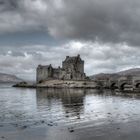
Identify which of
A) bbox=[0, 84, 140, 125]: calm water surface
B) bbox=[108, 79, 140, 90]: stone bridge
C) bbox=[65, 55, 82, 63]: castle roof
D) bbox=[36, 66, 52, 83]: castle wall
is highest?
bbox=[65, 55, 82, 63]: castle roof

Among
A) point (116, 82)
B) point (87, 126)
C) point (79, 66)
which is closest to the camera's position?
point (87, 126)

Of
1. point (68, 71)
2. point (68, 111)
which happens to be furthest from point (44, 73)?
point (68, 111)

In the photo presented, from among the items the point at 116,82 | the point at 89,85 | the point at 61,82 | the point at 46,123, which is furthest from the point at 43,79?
the point at 46,123

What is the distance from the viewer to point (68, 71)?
191250 millimetres

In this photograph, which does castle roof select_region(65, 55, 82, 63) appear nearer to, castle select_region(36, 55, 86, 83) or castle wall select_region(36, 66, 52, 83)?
castle select_region(36, 55, 86, 83)

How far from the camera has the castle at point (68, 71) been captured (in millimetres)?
187875

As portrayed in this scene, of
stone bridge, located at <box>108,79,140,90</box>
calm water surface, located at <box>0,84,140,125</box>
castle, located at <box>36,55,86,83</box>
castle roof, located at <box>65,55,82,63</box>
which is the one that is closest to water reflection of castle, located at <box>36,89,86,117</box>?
calm water surface, located at <box>0,84,140,125</box>

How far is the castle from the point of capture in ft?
616

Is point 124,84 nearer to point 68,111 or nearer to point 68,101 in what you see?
point 68,101

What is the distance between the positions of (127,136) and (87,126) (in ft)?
23.0

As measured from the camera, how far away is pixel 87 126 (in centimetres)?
3081

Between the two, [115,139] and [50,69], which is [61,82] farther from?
[115,139]

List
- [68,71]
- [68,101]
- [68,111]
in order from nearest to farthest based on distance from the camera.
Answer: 1. [68,111]
2. [68,101]
3. [68,71]

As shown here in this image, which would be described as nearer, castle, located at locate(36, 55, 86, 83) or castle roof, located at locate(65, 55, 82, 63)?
castle, located at locate(36, 55, 86, 83)
